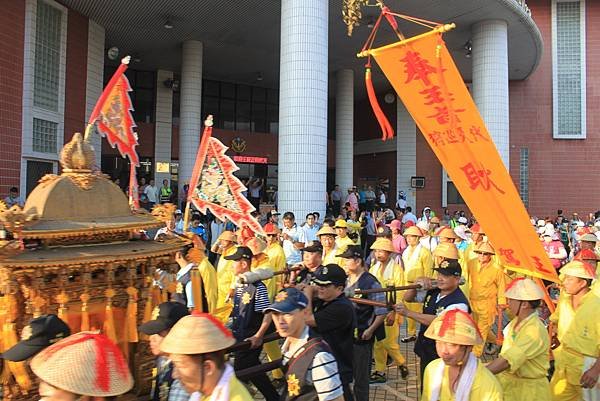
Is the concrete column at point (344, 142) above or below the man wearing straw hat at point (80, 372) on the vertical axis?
above

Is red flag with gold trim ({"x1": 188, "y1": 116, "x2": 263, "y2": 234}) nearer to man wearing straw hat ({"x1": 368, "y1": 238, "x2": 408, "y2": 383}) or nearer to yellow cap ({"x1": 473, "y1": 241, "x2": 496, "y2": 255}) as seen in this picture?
man wearing straw hat ({"x1": 368, "y1": 238, "x2": 408, "y2": 383})

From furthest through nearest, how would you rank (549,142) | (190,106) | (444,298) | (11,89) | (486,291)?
(549,142) → (190,106) → (11,89) → (486,291) → (444,298)

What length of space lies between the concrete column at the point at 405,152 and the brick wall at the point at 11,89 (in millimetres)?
15819

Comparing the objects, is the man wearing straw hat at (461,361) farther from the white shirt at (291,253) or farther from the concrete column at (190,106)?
the concrete column at (190,106)

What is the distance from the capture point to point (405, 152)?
22984 mm

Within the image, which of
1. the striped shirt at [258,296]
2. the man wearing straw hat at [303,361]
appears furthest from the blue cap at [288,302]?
the striped shirt at [258,296]

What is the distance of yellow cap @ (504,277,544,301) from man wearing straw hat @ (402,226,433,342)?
365 cm

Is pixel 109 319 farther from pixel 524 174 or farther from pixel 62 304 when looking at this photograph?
pixel 524 174

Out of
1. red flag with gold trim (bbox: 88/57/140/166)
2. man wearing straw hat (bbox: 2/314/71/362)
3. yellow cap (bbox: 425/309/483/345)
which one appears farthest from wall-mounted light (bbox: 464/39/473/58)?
man wearing straw hat (bbox: 2/314/71/362)

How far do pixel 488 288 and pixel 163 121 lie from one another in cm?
1632

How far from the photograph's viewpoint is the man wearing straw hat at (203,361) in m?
2.18

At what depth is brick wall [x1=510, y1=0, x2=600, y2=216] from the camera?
20.3 meters

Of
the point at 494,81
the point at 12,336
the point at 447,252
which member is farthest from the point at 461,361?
the point at 494,81

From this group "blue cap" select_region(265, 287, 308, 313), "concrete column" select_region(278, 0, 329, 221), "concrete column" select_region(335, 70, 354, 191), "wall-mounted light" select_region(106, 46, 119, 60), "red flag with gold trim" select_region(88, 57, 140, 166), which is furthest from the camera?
"concrete column" select_region(335, 70, 354, 191)
